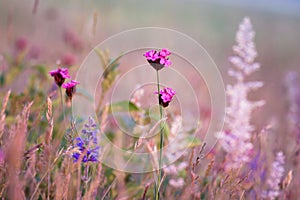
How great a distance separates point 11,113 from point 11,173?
108 cm

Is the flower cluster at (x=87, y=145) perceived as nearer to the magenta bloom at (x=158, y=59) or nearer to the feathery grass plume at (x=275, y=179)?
the magenta bloom at (x=158, y=59)

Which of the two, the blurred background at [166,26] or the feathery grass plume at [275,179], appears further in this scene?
the blurred background at [166,26]

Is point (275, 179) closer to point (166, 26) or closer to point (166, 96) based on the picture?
point (166, 96)

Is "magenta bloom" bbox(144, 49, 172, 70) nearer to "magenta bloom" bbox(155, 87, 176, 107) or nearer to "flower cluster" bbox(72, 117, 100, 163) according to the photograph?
"magenta bloom" bbox(155, 87, 176, 107)

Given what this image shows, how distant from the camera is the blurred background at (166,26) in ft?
11.1

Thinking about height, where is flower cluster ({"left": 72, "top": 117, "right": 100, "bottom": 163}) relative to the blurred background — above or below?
below

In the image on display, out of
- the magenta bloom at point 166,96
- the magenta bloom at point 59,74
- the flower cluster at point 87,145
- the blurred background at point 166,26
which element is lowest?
the flower cluster at point 87,145

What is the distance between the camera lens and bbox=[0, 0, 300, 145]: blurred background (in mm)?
3398

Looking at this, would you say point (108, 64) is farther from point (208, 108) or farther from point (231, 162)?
point (208, 108)

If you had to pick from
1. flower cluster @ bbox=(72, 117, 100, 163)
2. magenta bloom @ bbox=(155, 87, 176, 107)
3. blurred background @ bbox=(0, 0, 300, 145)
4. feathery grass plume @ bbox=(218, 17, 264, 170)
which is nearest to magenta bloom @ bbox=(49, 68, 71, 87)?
flower cluster @ bbox=(72, 117, 100, 163)

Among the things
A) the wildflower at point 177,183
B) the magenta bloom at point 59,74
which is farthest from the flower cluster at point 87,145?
the wildflower at point 177,183

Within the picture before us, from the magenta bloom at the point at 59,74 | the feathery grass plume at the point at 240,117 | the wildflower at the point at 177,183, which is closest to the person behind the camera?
the magenta bloom at the point at 59,74

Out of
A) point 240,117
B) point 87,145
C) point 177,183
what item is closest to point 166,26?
point 240,117

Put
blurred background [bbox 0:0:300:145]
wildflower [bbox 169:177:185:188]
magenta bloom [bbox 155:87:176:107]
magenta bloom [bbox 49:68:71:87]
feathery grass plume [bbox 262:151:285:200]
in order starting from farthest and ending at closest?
blurred background [bbox 0:0:300:145]
wildflower [bbox 169:177:185:188]
feathery grass plume [bbox 262:151:285:200]
magenta bloom [bbox 49:68:71:87]
magenta bloom [bbox 155:87:176:107]
